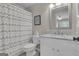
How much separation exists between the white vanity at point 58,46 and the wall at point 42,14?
16 centimetres

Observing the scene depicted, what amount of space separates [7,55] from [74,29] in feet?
4.85

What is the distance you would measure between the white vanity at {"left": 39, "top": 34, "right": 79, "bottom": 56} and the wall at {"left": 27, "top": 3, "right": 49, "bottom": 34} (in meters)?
0.16

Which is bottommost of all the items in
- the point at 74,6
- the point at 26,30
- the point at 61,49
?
the point at 61,49

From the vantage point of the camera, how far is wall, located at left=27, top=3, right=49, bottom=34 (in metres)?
1.44

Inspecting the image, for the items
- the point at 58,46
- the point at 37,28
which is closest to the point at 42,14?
the point at 37,28

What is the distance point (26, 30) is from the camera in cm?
150

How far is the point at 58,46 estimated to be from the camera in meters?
1.39

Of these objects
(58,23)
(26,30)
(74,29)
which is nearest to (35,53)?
(26,30)

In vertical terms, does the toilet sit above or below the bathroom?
below

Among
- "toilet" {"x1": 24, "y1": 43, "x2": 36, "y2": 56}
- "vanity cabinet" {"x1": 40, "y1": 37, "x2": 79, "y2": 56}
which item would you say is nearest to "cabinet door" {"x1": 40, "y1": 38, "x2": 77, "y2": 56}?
"vanity cabinet" {"x1": 40, "y1": 37, "x2": 79, "y2": 56}

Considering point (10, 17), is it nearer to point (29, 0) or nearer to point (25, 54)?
point (29, 0)

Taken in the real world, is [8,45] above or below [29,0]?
below

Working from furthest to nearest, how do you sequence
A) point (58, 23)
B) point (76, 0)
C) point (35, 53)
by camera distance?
1. point (58, 23)
2. point (35, 53)
3. point (76, 0)

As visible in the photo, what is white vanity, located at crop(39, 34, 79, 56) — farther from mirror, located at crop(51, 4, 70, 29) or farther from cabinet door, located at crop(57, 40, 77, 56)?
mirror, located at crop(51, 4, 70, 29)
